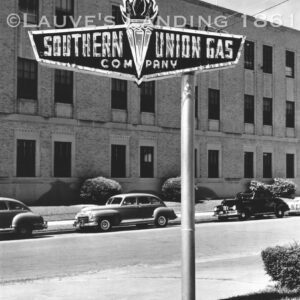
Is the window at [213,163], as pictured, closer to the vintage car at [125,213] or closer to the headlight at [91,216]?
the vintage car at [125,213]

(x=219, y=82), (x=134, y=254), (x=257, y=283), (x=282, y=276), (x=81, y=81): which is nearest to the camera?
(x=282, y=276)

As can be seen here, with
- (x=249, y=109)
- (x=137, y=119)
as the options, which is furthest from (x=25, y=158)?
(x=249, y=109)

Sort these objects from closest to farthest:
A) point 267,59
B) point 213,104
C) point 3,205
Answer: point 3,205
point 213,104
point 267,59

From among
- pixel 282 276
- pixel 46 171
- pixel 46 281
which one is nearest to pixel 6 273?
pixel 46 281

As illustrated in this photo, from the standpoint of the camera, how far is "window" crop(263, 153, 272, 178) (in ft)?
137

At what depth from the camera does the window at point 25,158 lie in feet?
93.0

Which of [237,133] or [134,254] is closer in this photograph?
[134,254]

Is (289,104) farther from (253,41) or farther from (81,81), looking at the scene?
(81,81)

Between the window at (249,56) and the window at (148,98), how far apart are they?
9.64 metres

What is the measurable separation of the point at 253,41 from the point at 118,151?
52.6 feet

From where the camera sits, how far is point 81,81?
3098 centimetres

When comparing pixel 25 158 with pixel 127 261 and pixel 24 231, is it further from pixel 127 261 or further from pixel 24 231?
pixel 127 261

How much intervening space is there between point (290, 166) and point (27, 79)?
81.9 ft

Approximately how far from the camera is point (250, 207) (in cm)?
2717
